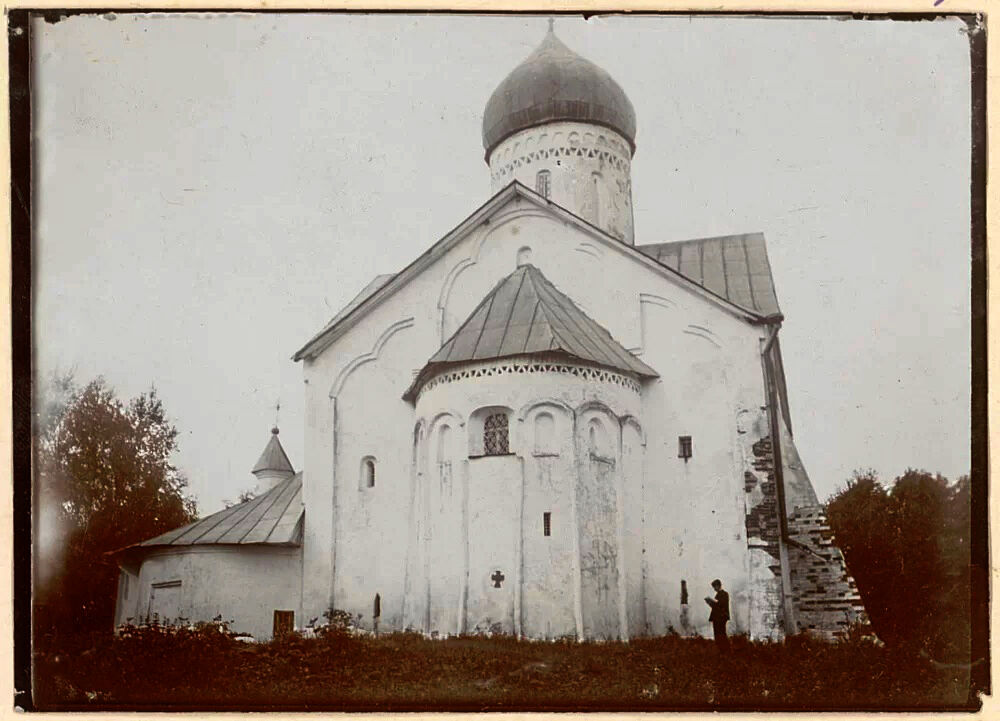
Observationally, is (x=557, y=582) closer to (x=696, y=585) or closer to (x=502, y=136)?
(x=696, y=585)

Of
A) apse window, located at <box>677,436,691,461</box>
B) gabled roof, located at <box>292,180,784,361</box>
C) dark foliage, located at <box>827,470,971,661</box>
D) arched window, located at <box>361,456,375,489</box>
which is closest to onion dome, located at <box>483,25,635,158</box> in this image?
gabled roof, located at <box>292,180,784,361</box>

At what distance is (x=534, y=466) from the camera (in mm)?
9422

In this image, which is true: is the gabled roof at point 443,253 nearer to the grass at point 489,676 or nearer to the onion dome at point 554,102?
the onion dome at point 554,102

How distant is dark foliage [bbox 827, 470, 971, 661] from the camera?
8234 mm

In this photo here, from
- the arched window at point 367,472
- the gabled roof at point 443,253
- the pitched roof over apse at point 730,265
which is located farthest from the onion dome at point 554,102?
the arched window at point 367,472

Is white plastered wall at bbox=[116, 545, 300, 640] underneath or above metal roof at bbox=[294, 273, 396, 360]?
underneath

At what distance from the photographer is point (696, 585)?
363 inches

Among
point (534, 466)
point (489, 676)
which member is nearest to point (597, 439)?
point (534, 466)

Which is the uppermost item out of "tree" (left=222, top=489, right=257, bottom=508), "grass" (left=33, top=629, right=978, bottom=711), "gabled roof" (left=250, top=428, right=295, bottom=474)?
"gabled roof" (left=250, top=428, right=295, bottom=474)

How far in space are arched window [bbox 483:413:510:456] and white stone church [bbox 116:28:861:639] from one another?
0.05 feet

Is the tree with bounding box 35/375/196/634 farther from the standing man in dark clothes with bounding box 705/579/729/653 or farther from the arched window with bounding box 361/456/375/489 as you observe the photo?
the standing man in dark clothes with bounding box 705/579/729/653

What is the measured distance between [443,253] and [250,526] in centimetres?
355

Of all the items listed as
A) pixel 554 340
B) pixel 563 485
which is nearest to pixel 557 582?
pixel 563 485

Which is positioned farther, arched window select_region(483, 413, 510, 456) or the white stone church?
arched window select_region(483, 413, 510, 456)
